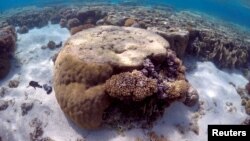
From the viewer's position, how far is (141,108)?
23.0 feet

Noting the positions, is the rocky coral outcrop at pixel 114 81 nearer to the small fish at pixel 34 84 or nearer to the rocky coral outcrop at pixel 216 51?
the small fish at pixel 34 84

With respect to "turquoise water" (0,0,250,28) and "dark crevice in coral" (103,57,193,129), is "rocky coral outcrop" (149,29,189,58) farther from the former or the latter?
"turquoise water" (0,0,250,28)

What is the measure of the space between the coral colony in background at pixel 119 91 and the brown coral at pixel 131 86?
1.1 inches

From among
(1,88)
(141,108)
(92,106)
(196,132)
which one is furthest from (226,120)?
(1,88)

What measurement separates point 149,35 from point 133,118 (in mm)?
3317

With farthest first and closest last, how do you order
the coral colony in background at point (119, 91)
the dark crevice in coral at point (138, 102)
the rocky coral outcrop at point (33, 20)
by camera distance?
1. the rocky coral outcrop at point (33, 20)
2. the coral colony in background at point (119, 91)
3. the dark crevice in coral at point (138, 102)

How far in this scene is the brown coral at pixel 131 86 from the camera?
6.56m

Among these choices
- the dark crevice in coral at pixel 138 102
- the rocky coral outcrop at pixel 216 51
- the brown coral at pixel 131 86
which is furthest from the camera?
the rocky coral outcrop at pixel 216 51

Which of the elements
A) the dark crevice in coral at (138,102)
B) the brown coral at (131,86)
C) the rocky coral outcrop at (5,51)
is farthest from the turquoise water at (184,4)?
the brown coral at (131,86)

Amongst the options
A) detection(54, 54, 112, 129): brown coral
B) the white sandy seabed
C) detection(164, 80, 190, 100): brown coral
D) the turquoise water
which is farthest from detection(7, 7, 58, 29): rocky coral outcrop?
detection(164, 80, 190, 100): brown coral

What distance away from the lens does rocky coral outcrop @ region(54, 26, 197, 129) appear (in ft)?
22.2

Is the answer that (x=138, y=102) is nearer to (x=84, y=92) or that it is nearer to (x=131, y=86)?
Answer: (x=131, y=86)

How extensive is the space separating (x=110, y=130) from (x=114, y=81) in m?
1.53

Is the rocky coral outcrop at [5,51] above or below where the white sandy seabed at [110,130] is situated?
above
